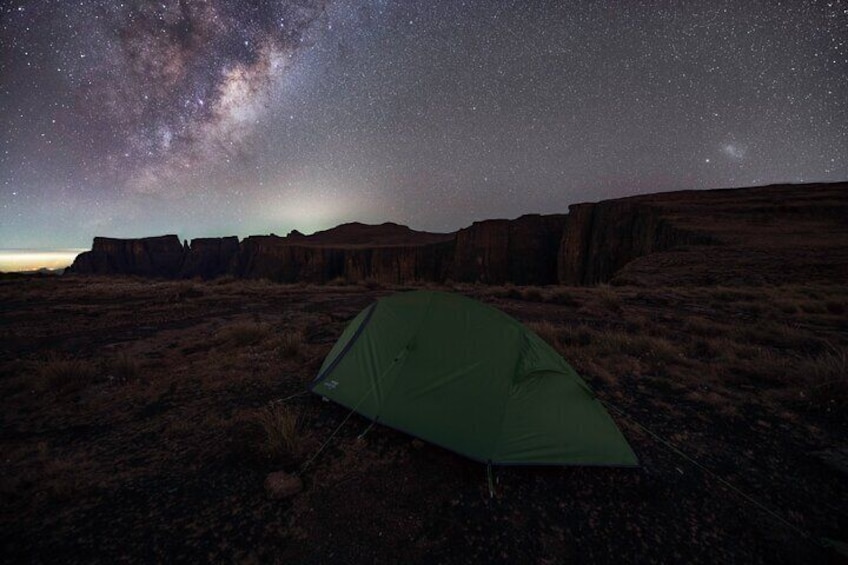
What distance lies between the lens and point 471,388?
3.51 meters

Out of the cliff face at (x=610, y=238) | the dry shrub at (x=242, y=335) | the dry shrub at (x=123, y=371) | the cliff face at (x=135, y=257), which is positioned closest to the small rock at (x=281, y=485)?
the dry shrub at (x=123, y=371)

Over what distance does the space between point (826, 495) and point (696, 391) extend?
2.07 meters

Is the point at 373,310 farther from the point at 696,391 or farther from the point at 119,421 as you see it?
the point at 696,391

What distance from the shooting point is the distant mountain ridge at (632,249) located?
19.0 m

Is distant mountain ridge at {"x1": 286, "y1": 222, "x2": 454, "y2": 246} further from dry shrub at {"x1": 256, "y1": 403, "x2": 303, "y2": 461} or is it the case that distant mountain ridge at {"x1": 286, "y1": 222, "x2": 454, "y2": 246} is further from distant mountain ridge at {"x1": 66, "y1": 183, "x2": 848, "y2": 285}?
dry shrub at {"x1": 256, "y1": 403, "x2": 303, "y2": 461}

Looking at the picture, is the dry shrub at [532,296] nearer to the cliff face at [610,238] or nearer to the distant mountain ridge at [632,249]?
the distant mountain ridge at [632,249]

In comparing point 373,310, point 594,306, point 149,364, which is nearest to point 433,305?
point 373,310

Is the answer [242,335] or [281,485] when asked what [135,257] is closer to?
[242,335]

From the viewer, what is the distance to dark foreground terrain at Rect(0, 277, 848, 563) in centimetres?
239

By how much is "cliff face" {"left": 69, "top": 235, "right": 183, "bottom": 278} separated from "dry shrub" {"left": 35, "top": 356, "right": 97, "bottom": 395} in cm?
8942

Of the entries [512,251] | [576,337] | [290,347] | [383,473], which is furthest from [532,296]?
[512,251]

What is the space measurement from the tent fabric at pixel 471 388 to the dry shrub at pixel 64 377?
146 inches

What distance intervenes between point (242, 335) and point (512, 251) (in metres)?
42.2

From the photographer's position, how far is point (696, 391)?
4.82 metres
